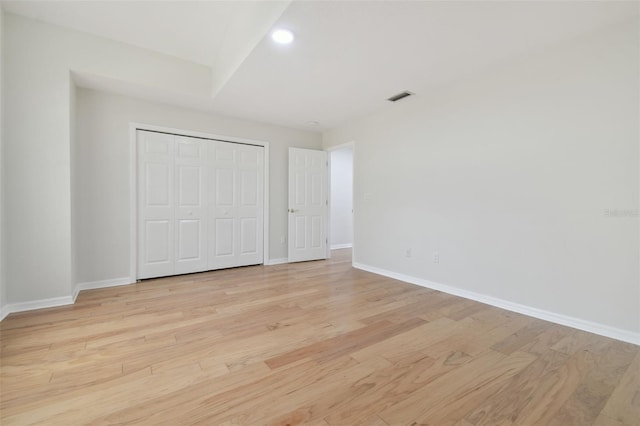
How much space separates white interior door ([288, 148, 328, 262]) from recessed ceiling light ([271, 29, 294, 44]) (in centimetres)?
247

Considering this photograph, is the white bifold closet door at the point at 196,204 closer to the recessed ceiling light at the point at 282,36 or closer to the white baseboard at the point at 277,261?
the white baseboard at the point at 277,261

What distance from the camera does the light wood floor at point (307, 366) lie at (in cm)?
129

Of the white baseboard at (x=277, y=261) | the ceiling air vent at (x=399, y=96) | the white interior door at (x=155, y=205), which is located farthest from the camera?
the white baseboard at (x=277, y=261)

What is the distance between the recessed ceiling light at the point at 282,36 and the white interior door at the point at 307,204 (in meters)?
2.47

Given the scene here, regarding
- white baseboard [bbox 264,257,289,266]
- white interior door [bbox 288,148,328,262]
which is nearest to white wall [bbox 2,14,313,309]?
white baseboard [bbox 264,257,289,266]

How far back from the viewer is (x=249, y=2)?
234 cm

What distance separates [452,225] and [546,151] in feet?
3.61

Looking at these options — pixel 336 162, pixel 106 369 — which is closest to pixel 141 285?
pixel 106 369

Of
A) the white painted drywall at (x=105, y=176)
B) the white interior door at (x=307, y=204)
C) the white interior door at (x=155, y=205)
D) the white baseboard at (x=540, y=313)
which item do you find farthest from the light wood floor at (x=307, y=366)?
the white interior door at (x=307, y=204)

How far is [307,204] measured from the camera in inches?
193

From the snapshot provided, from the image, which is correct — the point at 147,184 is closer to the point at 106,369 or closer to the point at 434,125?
the point at 106,369

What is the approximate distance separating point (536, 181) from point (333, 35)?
2187 millimetres

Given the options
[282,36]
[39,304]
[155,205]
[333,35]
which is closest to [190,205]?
[155,205]

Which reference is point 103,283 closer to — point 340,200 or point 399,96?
point 399,96
